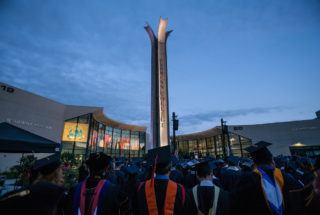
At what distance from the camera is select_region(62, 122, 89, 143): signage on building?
2477 cm

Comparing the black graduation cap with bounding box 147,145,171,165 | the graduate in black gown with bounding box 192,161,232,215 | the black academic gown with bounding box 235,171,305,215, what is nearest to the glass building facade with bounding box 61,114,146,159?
the black graduation cap with bounding box 147,145,171,165

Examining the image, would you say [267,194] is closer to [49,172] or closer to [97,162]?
[97,162]

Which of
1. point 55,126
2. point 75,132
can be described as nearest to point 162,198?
point 55,126

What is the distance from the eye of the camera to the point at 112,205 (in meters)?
2.01

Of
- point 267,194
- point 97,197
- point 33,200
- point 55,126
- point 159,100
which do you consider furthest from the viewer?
point 159,100

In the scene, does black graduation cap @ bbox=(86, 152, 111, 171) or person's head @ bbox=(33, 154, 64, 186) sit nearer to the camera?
person's head @ bbox=(33, 154, 64, 186)

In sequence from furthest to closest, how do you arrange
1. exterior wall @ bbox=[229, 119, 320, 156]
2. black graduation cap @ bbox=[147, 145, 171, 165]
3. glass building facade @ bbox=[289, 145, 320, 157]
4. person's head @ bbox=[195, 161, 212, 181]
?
exterior wall @ bbox=[229, 119, 320, 156], glass building facade @ bbox=[289, 145, 320, 157], person's head @ bbox=[195, 161, 212, 181], black graduation cap @ bbox=[147, 145, 171, 165]

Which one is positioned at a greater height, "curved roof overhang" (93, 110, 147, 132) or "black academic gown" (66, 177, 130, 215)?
"curved roof overhang" (93, 110, 147, 132)

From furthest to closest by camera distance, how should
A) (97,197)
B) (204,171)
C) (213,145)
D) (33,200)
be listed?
(213,145)
(204,171)
(97,197)
(33,200)

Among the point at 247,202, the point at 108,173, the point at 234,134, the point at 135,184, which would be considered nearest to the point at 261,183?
the point at 247,202

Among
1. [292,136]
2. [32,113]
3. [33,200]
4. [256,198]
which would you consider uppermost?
[32,113]

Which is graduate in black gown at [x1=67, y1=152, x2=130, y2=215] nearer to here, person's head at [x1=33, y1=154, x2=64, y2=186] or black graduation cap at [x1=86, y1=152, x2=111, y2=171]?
black graduation cap at [x1=86, y1=152, x2=111, y2=171]

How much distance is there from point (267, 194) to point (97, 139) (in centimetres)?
3433

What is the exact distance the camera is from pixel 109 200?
200 centimetres
